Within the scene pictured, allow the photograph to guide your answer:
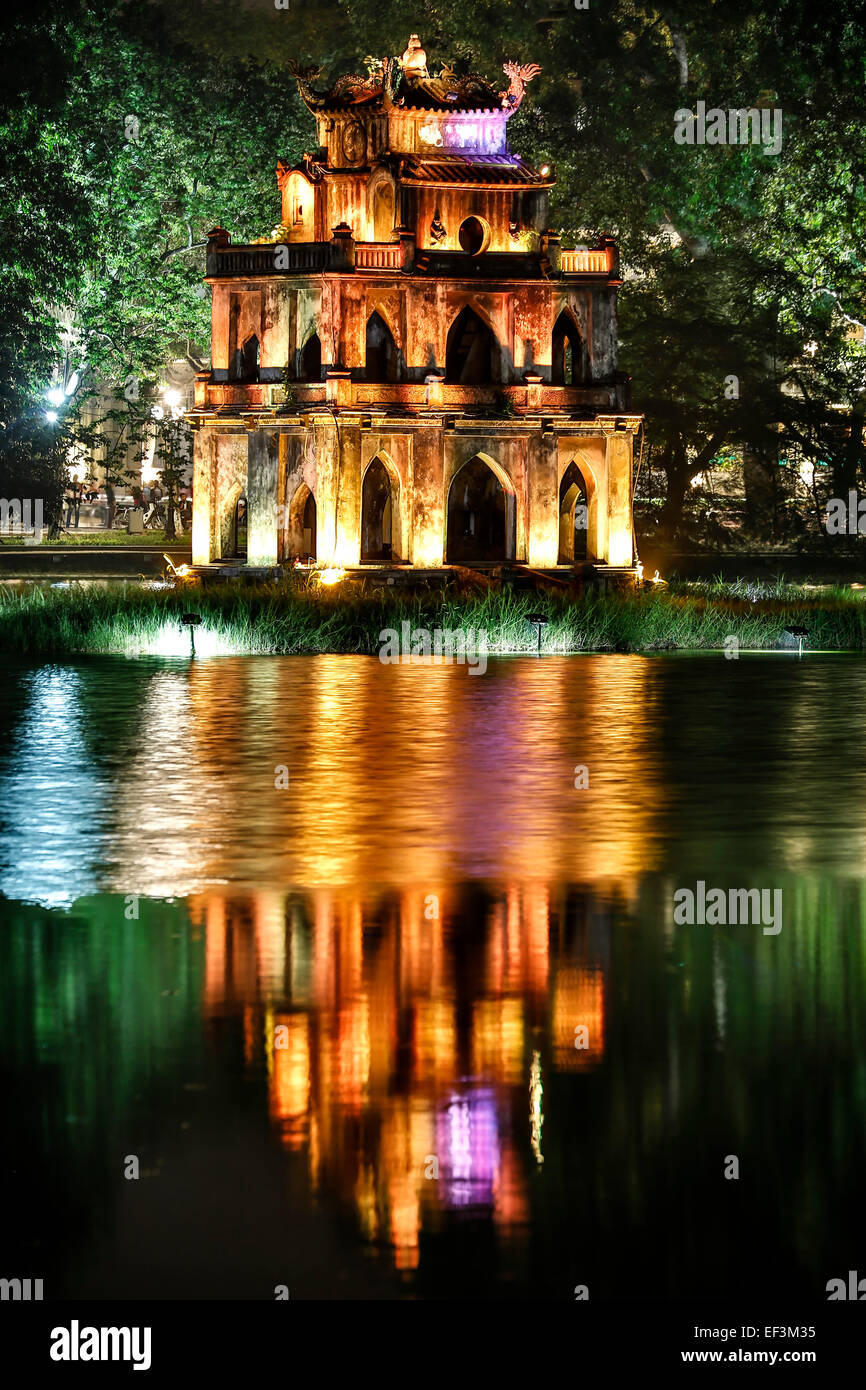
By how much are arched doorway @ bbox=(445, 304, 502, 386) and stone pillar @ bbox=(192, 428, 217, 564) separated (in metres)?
6.17

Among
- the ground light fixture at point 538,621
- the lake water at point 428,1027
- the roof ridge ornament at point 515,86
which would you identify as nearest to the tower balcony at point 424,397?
the roof ridge ornament at point 515,86

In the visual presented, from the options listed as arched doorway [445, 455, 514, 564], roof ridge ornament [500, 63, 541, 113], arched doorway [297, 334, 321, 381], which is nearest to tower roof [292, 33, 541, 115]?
roof ridge ornament [500, 63, 541, 113]

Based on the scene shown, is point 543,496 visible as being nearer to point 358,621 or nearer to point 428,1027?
point 358,621

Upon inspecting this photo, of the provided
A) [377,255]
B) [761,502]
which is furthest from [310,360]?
[761,502]

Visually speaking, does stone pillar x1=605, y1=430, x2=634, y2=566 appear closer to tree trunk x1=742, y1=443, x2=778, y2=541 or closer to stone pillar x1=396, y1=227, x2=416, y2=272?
stone pillar x1=396, y1=227, x2=416, y2=272

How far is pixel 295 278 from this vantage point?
5362cm

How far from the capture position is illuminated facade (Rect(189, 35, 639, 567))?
173 feet

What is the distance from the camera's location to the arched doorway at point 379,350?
179 feet

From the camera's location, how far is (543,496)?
53.2 metres

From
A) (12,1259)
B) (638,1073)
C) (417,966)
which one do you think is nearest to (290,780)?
(417,966)

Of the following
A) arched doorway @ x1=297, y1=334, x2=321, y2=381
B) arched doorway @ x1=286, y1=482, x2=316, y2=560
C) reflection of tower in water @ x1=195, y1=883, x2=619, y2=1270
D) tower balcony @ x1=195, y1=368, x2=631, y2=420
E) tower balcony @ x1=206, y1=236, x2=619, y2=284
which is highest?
tower balcony @ x1=206, y1=236, x2=619, y2=284

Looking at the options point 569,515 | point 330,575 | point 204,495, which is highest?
point 204,495

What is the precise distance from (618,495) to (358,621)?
41.7 ft

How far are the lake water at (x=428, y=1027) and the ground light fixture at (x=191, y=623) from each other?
16.3 meters
